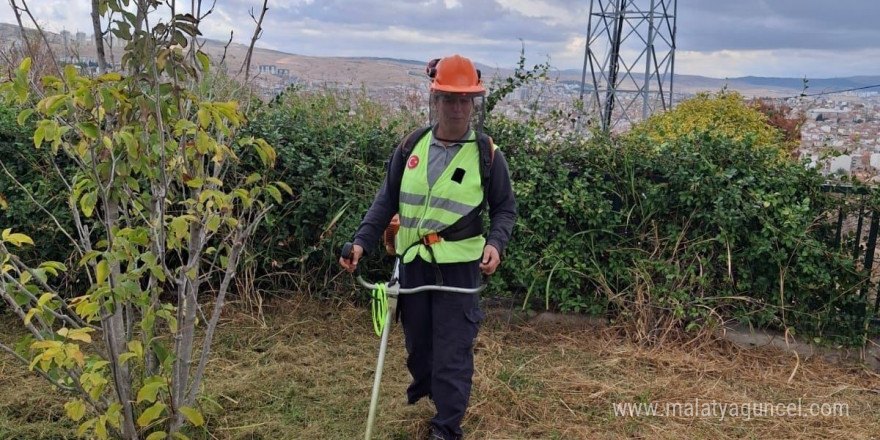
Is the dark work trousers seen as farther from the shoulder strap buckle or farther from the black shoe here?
the shoulder strap buckle

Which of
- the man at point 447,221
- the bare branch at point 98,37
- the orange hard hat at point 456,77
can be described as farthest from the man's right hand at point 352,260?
the bare branch at point 98,37

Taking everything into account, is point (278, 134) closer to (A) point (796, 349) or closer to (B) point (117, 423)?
(B) point (117, 423)

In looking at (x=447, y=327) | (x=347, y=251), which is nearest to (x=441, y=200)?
(x=347, y=251)

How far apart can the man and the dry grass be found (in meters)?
0.49

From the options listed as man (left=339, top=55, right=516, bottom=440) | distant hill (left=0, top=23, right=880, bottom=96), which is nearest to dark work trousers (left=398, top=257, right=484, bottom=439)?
man (left=339, top=55, right=516, bottom=440)

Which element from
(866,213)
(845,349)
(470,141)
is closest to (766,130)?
(866,213)

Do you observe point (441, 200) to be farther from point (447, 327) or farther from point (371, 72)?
point (371, 72)

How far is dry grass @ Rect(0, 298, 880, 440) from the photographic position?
3.50 m

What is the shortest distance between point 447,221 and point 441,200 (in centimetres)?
10

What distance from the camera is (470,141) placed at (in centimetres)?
308

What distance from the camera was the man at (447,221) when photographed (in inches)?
118

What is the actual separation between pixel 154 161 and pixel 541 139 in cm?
295

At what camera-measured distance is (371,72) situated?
28.1 feet

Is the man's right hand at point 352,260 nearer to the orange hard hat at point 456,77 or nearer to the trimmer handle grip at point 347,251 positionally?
the trimmer handle grip at point 347,251
